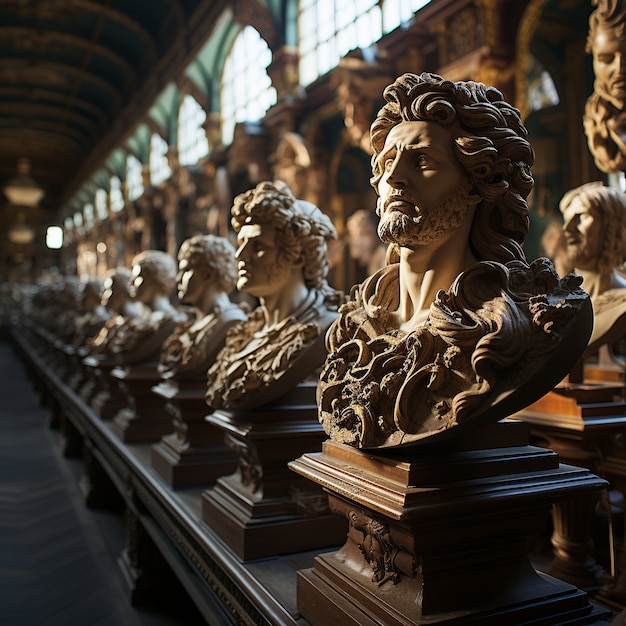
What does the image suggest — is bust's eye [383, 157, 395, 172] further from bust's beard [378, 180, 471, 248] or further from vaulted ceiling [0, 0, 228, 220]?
vaulted ceiling [0, 0, 228, 220]

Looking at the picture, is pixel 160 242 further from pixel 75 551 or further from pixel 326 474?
pixel 326 474

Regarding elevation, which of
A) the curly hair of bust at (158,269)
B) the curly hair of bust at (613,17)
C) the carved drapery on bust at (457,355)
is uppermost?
the curly hair of bust at (613,17)

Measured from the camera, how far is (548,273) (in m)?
1.50

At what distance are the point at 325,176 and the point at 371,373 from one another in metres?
5.96

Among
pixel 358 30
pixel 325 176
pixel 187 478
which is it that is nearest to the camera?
pixel 187 478

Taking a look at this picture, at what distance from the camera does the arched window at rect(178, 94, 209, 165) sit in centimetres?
1223

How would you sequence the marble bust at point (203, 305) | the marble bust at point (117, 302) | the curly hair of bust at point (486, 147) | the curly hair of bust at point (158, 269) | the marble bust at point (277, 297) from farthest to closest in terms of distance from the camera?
the marble bust at point (117, 302)
the curly hair of bust at point (158, 269)
the marble bust at point (203, 305)
the marble bust at point (277, 297)
the curly hair of bust at point (486, 147)

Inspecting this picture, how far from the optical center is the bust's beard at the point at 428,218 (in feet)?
5.18

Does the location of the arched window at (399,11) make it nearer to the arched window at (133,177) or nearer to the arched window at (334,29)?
the arched window at (334,29)

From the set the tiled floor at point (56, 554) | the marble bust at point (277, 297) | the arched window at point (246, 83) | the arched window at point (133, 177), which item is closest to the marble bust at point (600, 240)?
the marble bust at point (277, 297)

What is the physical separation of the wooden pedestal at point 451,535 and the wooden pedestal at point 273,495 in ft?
1.83

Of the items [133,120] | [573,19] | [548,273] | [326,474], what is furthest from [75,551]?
[133,120]

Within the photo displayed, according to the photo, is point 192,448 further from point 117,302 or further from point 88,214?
point 88,214

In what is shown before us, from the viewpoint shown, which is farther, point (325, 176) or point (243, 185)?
point (243, 185)
